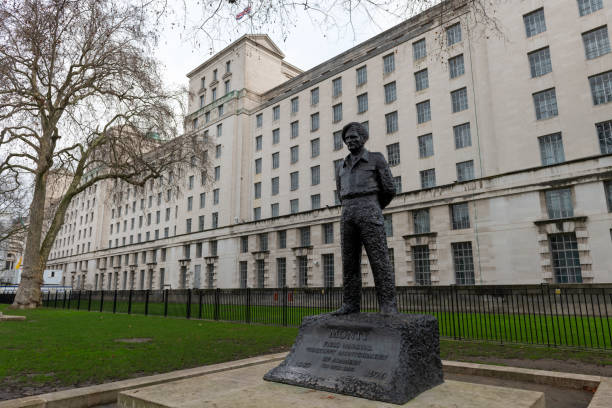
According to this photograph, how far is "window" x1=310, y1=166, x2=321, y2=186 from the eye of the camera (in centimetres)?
3669

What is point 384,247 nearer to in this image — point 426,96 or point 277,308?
point 277,308

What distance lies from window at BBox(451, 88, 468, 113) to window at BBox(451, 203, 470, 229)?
24.0 ft

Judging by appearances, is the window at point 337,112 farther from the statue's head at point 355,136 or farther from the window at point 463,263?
the statue's head at point 355,136

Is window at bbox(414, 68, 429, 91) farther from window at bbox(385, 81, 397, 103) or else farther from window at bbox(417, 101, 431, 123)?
window at bbox(385, 81, 397, 103)

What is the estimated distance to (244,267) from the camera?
40.3m

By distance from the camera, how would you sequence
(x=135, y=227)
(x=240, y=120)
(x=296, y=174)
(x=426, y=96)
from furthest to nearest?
(x=135, y=227) → (x=240, y=120) → (x=296, y=174) → (x=426, y=96)

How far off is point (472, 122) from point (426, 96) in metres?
4.64

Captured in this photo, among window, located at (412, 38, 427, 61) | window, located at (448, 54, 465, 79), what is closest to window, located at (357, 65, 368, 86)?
window, located at (412, 38, 427, 61)

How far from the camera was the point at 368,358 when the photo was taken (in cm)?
447

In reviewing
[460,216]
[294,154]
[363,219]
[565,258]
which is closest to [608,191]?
[565,258]

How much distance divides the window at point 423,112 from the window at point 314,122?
35.2 feet

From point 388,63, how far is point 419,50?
296cm

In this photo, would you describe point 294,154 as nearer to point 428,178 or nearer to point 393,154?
point 393,154

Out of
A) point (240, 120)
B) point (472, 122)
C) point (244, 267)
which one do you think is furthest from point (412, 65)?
point (244, 267)
